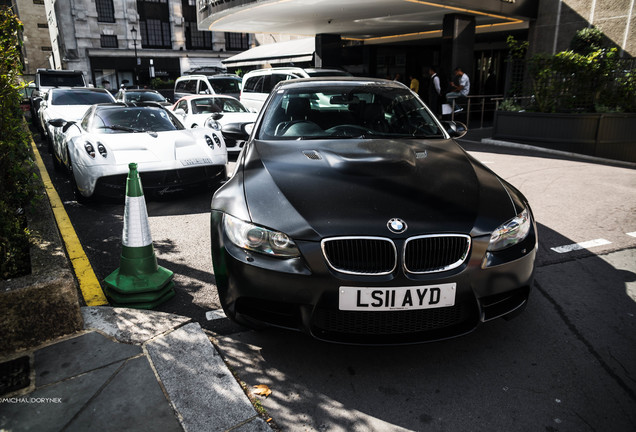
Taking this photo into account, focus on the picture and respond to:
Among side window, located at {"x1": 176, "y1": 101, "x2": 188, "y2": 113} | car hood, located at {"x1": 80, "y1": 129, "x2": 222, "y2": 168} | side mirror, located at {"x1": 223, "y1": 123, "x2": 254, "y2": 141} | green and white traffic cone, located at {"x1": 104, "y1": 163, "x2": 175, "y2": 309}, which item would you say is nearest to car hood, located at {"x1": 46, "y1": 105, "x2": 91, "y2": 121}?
side window, located at {"x1": 176, "y1": 101, "x2": 188, "y2": 113}

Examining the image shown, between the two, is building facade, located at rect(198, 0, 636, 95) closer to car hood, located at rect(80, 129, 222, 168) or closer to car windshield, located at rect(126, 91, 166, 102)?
car windshield, located at rect(126, 91, 166, 102)

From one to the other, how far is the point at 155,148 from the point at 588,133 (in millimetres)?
8926

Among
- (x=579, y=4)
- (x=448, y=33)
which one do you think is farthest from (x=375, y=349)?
(x=579, y=4)

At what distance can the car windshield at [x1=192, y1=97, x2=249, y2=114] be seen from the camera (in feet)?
33.6

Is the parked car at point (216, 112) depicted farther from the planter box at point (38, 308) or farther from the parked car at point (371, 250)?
the planter box at point (38, 308)

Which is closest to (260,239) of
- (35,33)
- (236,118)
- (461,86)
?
(236,118)

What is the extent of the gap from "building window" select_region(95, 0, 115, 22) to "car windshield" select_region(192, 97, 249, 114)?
37950mm

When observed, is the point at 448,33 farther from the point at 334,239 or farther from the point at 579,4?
the point at 334,239

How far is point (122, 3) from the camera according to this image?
4144cm

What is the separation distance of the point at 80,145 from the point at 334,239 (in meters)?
4.71

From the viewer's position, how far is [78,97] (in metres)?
11.1

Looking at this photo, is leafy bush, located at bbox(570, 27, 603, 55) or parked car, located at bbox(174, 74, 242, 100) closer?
leafy bush, located at bbox(570, 27, 603, 55)

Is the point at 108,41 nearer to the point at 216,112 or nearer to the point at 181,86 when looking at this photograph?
the point at 181,86

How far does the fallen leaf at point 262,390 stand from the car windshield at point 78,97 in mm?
10210
